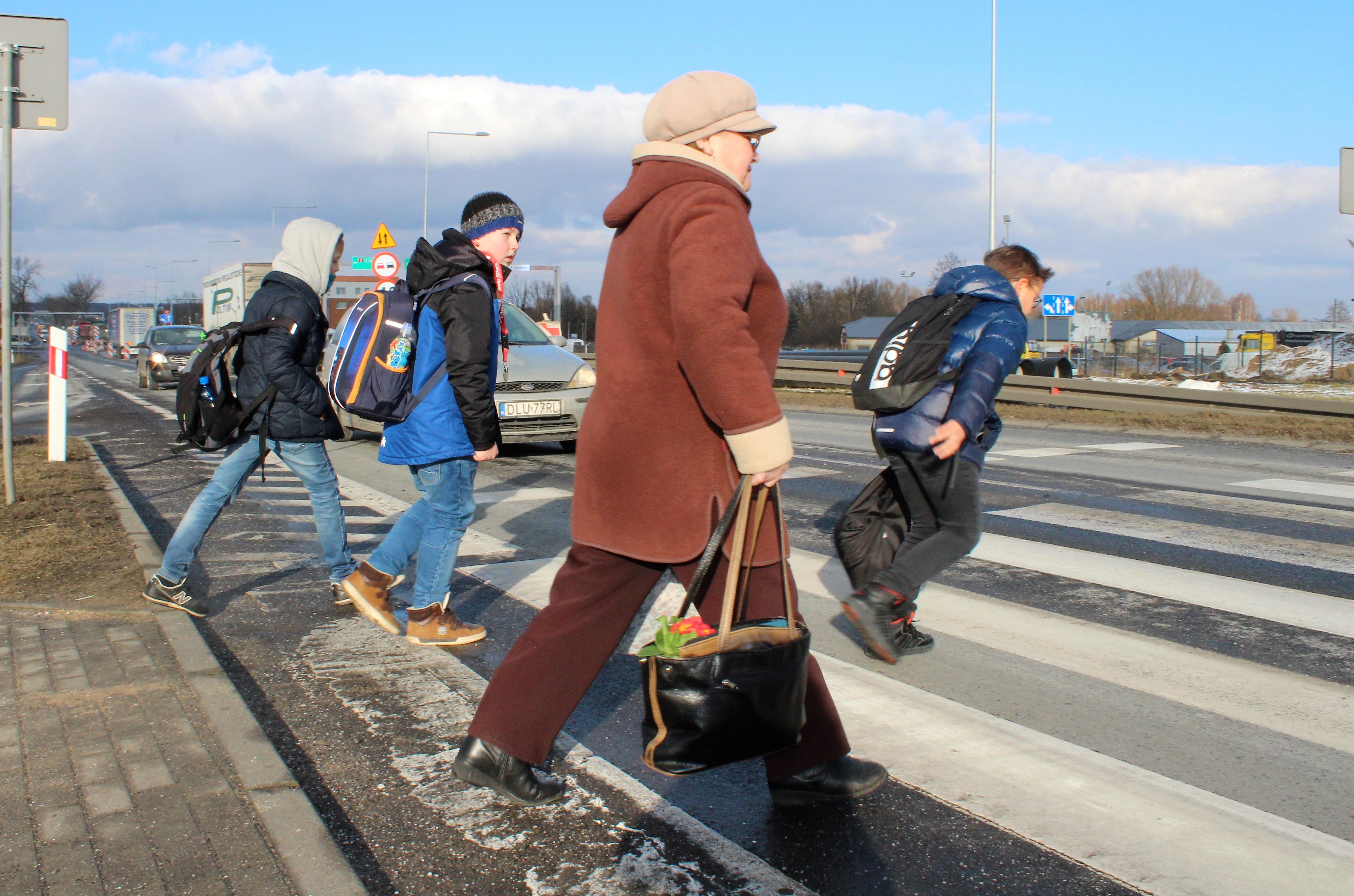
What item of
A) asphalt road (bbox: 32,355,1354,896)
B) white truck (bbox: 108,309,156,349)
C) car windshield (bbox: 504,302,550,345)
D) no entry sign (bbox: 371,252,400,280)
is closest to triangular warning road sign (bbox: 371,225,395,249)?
no entry sign (bbox: 371,252,400,280)

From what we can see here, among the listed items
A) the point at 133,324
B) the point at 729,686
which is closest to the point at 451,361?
the point at 729,686

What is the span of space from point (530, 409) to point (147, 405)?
14.4 meters

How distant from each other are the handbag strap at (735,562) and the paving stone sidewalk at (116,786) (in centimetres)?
112

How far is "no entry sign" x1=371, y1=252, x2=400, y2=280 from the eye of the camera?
62.7 ft

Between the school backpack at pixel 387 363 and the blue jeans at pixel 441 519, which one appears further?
the blue jeans at pixel 441 519

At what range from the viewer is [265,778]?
3.04 metres

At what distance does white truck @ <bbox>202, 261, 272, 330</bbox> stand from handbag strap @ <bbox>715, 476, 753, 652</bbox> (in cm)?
2902

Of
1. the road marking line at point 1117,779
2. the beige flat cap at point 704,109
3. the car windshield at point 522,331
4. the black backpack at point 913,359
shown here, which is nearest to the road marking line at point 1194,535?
the road marking line at point 1117,779

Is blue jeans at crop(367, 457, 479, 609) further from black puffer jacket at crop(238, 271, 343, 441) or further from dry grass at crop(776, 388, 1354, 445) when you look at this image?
dry grass at crop(776, 388, 1354, 445)

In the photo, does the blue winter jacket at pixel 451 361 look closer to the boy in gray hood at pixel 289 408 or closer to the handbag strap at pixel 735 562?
the boy in gray hood at pixel 289 408

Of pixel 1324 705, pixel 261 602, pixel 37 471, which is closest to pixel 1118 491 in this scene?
pixel 1324 705

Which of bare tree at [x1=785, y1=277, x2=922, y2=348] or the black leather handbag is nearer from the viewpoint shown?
the black leather handbag

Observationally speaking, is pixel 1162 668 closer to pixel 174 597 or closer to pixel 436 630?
pixel 436 630

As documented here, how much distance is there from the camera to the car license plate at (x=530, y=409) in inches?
447
